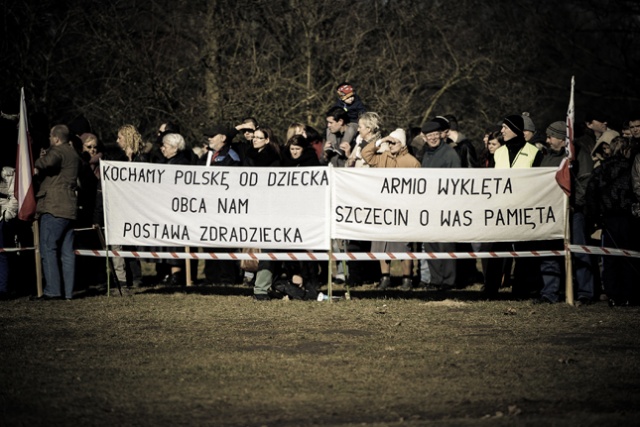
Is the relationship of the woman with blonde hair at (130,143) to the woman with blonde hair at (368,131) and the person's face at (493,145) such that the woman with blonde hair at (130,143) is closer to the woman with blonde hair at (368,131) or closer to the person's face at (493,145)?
the woman with blonde hair at (368,131)

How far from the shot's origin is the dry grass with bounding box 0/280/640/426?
7.86 meters

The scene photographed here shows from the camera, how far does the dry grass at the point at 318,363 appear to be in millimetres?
7859

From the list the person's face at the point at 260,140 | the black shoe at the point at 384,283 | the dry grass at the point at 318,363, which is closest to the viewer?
the dry grass at the point at 318,363

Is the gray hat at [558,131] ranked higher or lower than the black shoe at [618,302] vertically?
higher

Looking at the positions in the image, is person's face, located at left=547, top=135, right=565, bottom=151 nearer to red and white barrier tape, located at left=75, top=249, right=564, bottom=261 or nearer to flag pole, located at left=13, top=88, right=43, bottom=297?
red and white barrier tape, located at left=75, top=249, right=564, bottom=261

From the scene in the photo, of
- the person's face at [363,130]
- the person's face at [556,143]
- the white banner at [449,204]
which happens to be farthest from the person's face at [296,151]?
the person's face at [556,143]

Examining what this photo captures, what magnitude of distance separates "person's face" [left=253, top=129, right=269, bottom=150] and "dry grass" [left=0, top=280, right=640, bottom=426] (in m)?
2.25

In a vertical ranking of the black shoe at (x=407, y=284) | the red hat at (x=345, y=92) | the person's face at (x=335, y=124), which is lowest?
the black shoe at (x=407, y=284)

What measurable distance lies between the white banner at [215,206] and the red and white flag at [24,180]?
0.89 m

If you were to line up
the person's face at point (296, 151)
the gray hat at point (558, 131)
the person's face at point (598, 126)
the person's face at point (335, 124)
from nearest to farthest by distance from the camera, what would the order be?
the gray hat at point (558, 131) → the person's face at point (296, 151) → the person's face at point (598, 126) → the person's face at point (335, 124)

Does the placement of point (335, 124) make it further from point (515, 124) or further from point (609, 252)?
point (609, 252)

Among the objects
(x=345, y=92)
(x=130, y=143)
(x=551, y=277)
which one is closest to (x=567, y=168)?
(x=551, y=277)

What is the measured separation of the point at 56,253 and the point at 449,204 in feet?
16.1

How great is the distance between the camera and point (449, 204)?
1348 centimetres
